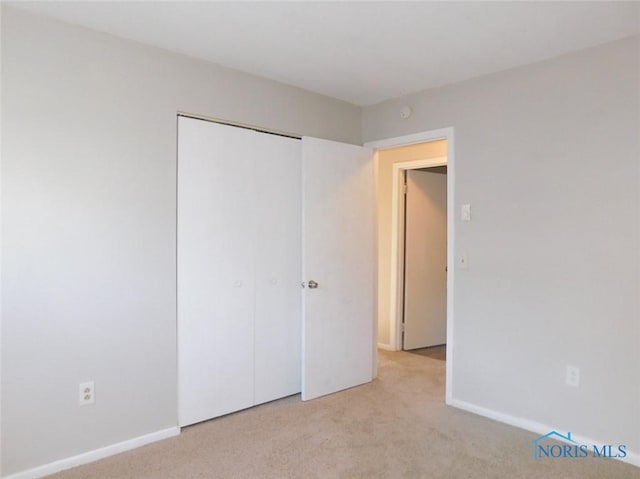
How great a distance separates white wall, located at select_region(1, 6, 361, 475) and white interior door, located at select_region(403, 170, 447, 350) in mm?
2641

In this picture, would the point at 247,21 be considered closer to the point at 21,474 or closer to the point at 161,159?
the point at 161,159

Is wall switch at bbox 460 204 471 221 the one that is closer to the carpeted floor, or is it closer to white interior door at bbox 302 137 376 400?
white interior door at bbox 302 137 376 400

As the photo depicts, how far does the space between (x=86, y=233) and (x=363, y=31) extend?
184 cm

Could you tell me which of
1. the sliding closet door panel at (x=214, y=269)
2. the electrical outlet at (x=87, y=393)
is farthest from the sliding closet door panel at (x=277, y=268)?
the electrical outlet at (x=87, y=393)

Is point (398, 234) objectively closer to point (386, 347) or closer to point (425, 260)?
point (425, 260)

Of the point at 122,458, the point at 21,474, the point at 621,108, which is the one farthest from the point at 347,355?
the point at 621,108

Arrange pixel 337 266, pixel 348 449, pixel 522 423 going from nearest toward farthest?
pixel 348 449 → pixel 522 423 → pixel 337 266

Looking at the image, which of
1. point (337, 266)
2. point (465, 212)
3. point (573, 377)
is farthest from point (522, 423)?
point (337, 266)

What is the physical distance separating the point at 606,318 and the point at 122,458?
9.29ft

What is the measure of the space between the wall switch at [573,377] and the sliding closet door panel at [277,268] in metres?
1.83

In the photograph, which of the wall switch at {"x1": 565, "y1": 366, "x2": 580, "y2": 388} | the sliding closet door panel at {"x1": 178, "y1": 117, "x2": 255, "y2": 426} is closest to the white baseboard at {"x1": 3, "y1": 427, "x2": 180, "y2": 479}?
the sliding closet door panel at {"x1": 178, "y1": 117, "x2": 255, "y2": 426}

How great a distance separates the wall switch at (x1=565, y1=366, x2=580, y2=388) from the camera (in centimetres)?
258

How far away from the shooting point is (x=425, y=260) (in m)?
4.80

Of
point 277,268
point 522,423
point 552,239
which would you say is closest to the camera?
point 552,239
